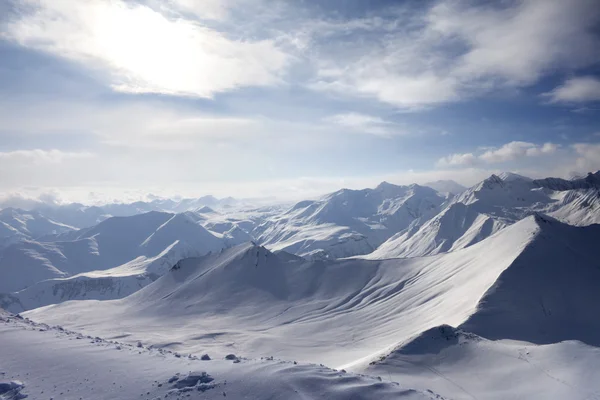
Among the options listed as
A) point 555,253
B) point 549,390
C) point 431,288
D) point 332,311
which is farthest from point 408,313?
point 549,390

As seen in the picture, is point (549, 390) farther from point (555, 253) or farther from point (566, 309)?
point (555, 253)

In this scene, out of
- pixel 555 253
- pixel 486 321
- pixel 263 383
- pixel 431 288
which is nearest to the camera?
pixel 263 383

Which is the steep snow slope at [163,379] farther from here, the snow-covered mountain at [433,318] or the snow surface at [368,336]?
the snow-covered mountain at [433,318]

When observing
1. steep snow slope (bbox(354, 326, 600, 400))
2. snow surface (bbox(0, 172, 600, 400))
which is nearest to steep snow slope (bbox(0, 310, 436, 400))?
snow surface (bbox(0, 172, 600, 400))

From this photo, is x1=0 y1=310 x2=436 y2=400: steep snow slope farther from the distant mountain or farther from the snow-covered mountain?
the distant mountain

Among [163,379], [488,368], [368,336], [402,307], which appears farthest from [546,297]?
[163,379]

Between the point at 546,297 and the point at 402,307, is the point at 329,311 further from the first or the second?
the point at 546,297

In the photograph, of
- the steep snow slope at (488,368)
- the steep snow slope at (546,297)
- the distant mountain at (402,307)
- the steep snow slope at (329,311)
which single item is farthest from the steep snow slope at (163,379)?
the steep snow slope at (546,297)
